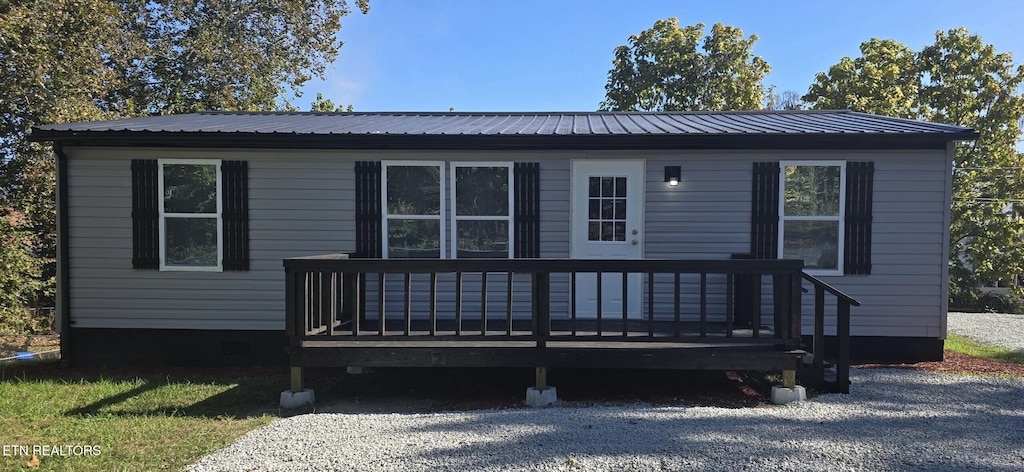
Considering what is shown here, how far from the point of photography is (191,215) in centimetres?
623

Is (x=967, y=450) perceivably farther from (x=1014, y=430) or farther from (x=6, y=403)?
(x=6, y=403)

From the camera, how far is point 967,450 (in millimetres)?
3518

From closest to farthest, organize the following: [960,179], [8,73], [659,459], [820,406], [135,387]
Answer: [659,459]
[820,406]
[135,387]
[8,73]
[960,179]

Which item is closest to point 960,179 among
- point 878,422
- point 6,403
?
point 878,422

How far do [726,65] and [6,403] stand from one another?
19532 millimetres

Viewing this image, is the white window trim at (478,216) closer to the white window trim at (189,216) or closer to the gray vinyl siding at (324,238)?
the gray vinyl siding at (324,238)

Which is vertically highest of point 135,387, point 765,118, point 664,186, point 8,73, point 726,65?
point 726,65

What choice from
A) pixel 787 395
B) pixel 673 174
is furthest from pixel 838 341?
pixel 673 174

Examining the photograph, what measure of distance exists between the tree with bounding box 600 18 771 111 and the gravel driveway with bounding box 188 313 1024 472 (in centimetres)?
1582

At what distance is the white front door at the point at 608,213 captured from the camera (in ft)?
20.5

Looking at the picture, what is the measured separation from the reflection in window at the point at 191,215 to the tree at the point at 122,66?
5257 mm

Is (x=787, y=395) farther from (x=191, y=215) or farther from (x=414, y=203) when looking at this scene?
(x=191, y=215)

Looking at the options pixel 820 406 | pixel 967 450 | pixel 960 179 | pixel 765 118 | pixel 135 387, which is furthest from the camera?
pixel 960 179

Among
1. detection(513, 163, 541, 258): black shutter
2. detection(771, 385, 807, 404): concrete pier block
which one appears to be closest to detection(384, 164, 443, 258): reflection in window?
detection(513, 163, 541, 258): black shutter
